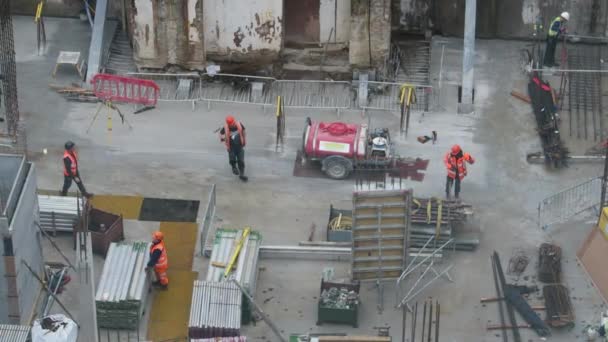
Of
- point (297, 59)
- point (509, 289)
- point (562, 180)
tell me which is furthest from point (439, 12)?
point (509, 289)

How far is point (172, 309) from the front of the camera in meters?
30.9

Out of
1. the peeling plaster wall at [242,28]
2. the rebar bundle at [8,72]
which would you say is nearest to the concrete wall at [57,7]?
the peeling plaster wall at [242,28]

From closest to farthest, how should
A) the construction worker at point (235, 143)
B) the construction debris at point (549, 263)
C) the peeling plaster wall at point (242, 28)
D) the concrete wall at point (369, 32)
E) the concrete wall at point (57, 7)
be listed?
the construction debris at point (549, 263) < the construction worker at point (235, 143) < the concrete wall at point (369, 32) < the peeling plaster wall at point (242, 28) < the concrete wall at point (57, 7)

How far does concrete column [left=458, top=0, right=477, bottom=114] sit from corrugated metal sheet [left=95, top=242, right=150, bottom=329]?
11164 mm

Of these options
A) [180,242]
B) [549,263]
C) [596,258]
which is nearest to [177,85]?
[180,242]

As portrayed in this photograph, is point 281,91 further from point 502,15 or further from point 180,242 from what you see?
point 180,242

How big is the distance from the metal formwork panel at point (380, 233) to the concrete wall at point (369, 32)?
931 centimetres

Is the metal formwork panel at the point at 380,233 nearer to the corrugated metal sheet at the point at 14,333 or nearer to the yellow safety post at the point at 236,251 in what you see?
the yellow safety post at the point at 236,251

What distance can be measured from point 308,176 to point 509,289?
21.2ft

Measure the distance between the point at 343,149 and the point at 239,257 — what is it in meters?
5.04

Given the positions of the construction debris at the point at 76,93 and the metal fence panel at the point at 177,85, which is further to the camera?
the metal fence panel at the point at 177,85

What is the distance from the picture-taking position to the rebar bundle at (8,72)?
114ft

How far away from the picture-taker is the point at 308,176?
117ft

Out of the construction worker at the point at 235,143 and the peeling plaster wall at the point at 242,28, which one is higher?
the peeling plaster wall at the point at 242,28
